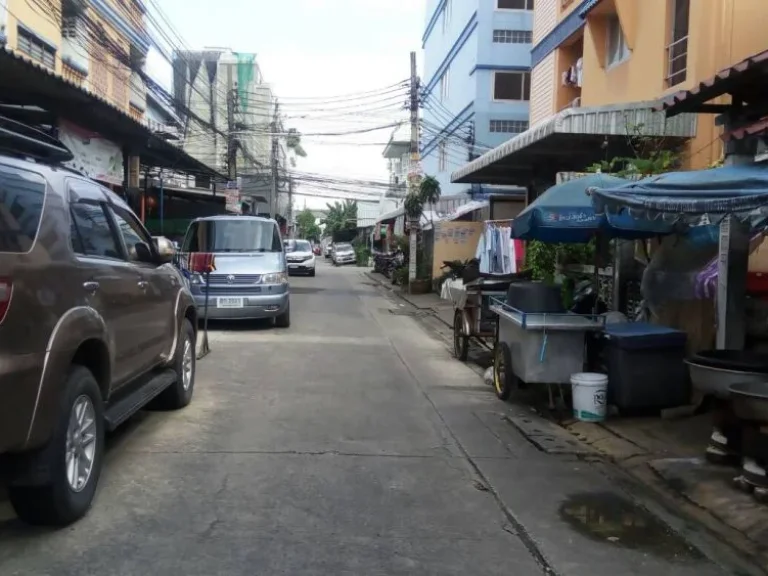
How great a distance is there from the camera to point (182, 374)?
7238 millimetres

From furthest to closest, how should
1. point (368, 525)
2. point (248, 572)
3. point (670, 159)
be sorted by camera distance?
point (670, 159) → point (368, 525) → point (248, 572)

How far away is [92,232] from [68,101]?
7.53 metres

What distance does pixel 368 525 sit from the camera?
4.42 metres

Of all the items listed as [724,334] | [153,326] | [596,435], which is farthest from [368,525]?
A: [724,334]

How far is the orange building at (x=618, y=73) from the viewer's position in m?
10.8

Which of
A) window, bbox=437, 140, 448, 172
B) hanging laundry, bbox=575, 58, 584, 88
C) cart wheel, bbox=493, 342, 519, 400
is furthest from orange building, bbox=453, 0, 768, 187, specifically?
window, bbox=437, 140, 448, 172

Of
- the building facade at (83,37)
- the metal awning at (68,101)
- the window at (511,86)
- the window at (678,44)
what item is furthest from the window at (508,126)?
the window at (678,44)

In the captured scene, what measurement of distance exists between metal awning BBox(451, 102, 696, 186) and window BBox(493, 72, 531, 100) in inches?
519

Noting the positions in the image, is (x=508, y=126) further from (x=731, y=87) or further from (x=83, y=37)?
(x=731, y=87)

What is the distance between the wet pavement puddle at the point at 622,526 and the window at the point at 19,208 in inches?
137

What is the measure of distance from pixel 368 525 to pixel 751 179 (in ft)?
10.9

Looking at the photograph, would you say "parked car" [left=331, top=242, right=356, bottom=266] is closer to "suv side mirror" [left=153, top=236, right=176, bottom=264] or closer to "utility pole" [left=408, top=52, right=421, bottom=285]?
"utility pole" [left=408, top=52, right=421, bottom=285]

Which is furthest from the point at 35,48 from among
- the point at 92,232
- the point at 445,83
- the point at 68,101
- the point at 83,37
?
→ the point at 445,83

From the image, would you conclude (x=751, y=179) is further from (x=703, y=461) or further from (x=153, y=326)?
(x=153, y=326)
